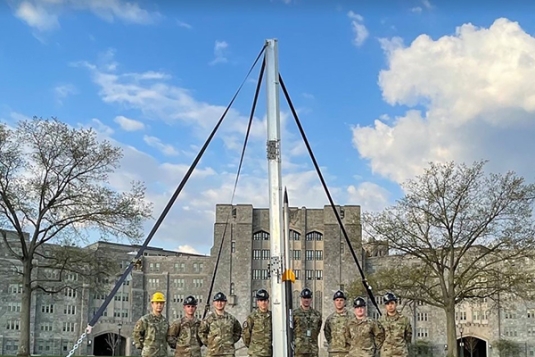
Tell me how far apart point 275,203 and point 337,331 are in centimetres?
284

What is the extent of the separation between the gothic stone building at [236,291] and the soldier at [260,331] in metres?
77.0

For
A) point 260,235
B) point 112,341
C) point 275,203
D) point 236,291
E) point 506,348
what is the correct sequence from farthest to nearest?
1. point 260,235
2. point 236,291
3. point 112,341
4. point 506,348
5. point 275,203

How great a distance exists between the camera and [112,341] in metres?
94.1

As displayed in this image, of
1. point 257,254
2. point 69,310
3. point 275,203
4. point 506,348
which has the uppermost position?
point 257,254

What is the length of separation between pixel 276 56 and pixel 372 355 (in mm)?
5390

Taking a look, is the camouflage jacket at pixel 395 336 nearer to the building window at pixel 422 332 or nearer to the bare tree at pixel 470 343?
the building window at pixel 422 332

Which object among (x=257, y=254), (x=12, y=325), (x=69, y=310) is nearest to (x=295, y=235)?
(x=257, y=254)

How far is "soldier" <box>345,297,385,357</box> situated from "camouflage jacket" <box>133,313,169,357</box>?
321cm

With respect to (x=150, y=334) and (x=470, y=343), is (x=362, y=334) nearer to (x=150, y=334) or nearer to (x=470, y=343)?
(x=150, y=334)

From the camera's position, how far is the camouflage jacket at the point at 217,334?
12.3 metres

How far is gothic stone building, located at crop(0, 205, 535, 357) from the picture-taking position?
3501 inches

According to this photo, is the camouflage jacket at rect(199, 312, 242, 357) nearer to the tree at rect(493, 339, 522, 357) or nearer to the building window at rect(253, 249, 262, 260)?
the tree at rect(493, 339, 522, 357)

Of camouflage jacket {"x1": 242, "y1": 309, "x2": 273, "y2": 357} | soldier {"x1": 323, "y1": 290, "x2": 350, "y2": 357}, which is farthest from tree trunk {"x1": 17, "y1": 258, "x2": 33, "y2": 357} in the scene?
soldier {"x1": 323, "y1": 290, "x2": 350, "y2": 357}

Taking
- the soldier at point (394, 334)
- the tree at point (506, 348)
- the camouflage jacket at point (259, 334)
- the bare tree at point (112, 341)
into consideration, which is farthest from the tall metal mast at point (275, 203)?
the bare tree at point (112, 341)
